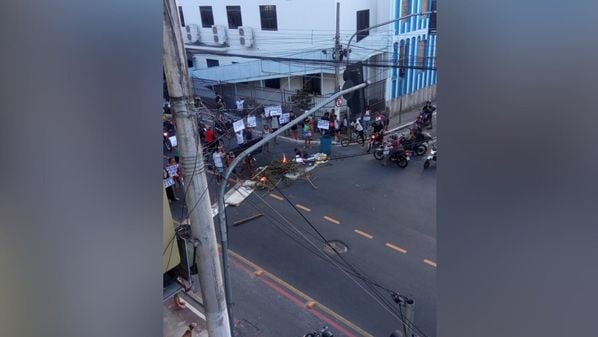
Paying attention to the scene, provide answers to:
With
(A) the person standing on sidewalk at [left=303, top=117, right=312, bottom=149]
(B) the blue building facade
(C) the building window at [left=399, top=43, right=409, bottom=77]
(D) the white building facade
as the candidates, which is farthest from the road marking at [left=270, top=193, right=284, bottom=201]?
(C) the building window at [left=399, top=43, right=409, bottom=77]

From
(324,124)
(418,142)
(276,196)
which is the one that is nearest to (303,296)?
(276,196)

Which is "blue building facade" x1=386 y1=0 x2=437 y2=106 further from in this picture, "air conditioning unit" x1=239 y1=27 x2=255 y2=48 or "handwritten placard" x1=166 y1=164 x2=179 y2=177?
"handwritten placard" x1=166 y1=164 x2=179 y2=177

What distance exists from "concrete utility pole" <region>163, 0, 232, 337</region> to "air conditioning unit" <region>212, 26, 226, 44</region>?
738 inches

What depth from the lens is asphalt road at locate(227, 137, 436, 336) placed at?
765cm

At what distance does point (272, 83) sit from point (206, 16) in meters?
5.19

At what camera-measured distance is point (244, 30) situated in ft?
67.4

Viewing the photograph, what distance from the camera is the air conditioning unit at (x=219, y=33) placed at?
21484mm

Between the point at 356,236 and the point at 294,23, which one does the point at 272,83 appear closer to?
the point at 294,23

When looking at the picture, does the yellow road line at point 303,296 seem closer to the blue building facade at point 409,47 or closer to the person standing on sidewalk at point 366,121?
the person standing on sidewalk at point 366,121

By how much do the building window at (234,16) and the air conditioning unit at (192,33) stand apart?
2.41 m

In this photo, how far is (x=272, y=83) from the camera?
69.1 feet
